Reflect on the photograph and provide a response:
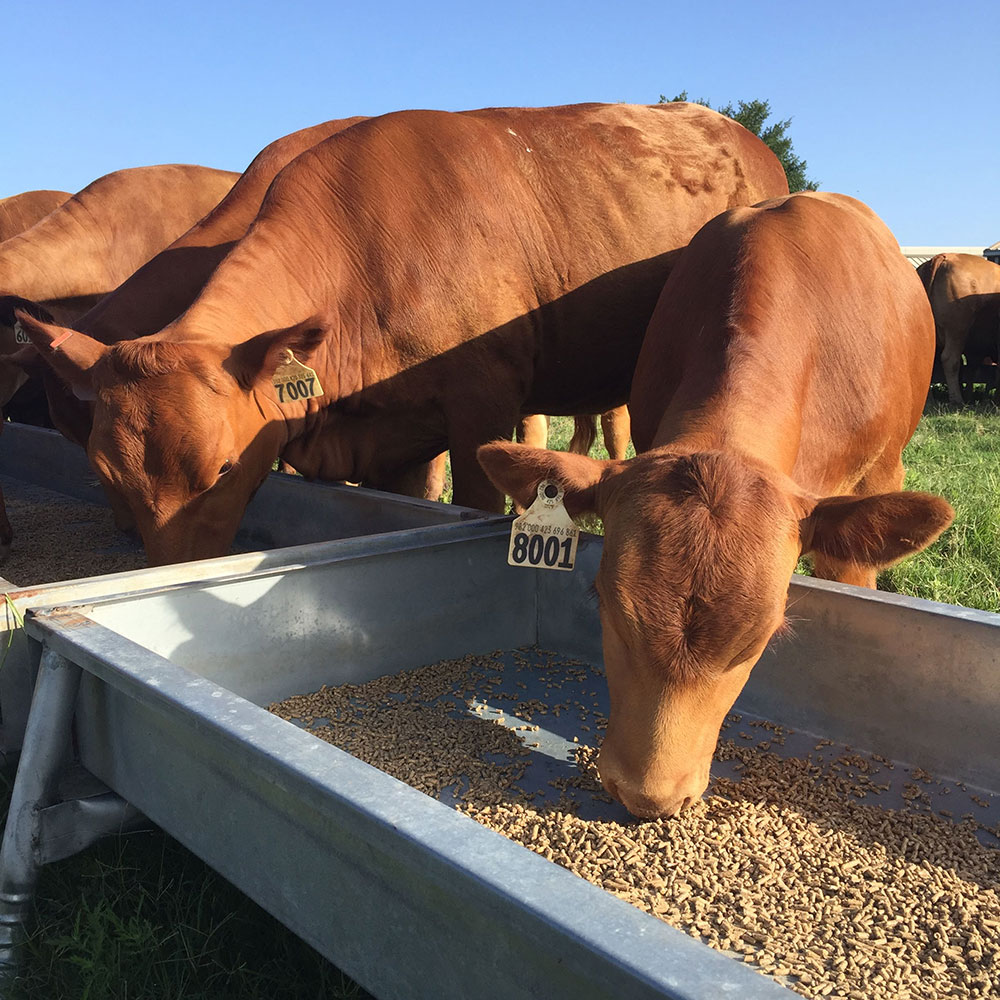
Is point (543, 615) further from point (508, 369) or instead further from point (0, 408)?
point (0, 408)

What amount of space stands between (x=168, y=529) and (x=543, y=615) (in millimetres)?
1251

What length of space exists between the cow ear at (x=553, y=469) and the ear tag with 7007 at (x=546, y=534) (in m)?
0.02

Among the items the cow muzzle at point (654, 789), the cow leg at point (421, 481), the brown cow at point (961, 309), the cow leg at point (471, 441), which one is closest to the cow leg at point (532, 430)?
the cow leg at point (421, 481)

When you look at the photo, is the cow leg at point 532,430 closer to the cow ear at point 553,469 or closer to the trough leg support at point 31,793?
the cow ear at point 553,469

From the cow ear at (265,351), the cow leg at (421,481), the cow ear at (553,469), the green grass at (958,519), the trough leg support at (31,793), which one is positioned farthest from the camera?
the cow leg at (421,481)

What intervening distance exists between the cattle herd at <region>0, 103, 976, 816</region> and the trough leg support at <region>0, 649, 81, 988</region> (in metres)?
1.09

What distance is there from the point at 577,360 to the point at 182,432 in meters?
1.86

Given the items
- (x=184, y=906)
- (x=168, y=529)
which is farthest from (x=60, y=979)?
(x=168, y=529)

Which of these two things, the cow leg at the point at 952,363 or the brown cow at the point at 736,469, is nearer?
the brown cow at the point at 736,469

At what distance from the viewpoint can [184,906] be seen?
87.2 inches

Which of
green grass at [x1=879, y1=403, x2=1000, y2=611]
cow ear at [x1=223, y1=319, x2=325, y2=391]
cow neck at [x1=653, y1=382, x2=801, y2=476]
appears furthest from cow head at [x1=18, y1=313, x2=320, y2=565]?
green grass at [x1=879, y1=403, x2=1000, y2=611]

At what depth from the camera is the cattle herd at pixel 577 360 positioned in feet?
6.98

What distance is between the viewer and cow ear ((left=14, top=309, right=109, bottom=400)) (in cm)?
392

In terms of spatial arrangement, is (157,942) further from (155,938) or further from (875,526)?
(875,526)
